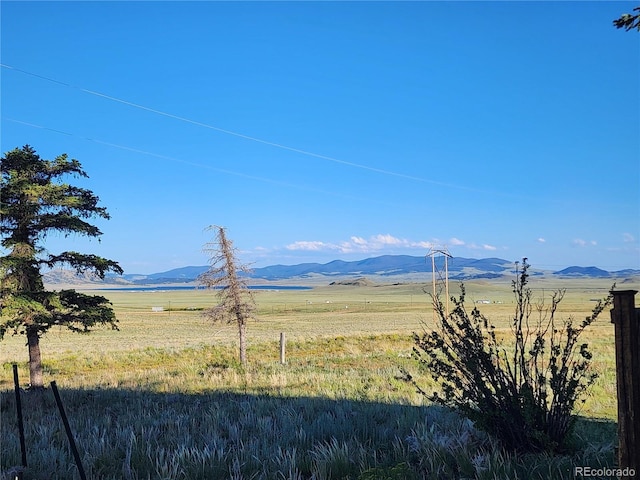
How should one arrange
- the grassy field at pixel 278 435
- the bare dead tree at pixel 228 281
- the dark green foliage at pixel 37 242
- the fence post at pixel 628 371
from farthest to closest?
1. the bare dead tree at pixel 228 281
2. the dark green foliage at pixel 37 242
3. the grassy field at pixel 278 435
4. the fence post at pixel 628 371

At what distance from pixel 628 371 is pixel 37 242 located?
11092 mm

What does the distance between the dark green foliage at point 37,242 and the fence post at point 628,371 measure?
977cm

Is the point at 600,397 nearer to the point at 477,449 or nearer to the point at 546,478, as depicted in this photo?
the point at 477,449

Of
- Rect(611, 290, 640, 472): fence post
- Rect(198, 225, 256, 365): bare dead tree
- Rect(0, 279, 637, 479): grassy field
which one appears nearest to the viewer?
Rect(611, 290, 640, 472): fence post

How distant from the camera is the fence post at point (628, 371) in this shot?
2.91 metres

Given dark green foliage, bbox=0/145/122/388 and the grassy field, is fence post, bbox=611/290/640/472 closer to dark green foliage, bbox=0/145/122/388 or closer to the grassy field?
the grassy field

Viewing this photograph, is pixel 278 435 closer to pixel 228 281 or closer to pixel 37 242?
pixel 37 242

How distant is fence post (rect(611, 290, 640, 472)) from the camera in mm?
2906

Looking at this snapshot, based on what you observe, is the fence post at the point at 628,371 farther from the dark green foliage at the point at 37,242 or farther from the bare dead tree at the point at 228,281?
the bare dead tree at the point at 228,281

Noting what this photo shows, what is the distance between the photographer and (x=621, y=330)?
2.94 metres

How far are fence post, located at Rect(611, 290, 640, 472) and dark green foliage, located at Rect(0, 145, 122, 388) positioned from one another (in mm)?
9770

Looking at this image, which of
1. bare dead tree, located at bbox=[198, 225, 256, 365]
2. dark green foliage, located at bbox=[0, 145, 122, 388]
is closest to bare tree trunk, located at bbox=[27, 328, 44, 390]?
dark green foliage, located at bbox=[0, 145, 122, 388]

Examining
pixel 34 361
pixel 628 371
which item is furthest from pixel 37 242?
pixel 628 371

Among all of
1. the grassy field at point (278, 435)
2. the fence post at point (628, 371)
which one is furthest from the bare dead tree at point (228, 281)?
the fence post at point (628, 371)
